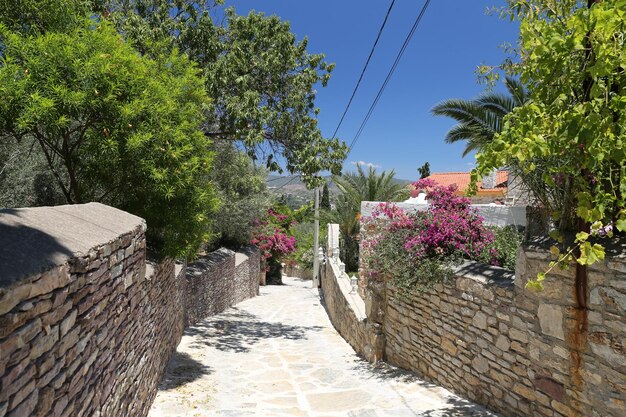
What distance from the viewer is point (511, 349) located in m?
4.36

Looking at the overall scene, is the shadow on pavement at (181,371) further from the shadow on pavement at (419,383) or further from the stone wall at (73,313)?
the shadow on pavement at (419,383)

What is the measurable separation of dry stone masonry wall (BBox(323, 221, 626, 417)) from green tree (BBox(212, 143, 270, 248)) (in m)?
8.83

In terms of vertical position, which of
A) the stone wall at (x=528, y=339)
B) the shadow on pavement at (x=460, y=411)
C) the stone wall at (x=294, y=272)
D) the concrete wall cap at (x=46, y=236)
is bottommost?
the stone wall at (x=294, y=272)

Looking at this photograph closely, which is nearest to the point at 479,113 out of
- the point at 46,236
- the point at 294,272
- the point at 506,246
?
the point at 506,246

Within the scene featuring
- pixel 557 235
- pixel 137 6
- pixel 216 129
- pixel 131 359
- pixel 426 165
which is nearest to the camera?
Answer: pixel 557 235

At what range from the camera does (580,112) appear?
2.91 metres

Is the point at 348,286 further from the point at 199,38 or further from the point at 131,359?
the point at 131,359

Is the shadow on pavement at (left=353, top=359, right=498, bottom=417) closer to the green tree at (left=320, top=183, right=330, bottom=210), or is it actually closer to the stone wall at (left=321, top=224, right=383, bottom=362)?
the stone wall at (left=321, top=224, right=383, bottom=362)

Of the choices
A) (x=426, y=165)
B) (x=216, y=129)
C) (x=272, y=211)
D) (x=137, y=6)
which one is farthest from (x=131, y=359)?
(x=426, y=165)

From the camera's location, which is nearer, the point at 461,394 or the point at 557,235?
the point at 557,235

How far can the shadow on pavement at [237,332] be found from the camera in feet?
30.2

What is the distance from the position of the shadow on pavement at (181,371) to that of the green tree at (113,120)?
185 cm

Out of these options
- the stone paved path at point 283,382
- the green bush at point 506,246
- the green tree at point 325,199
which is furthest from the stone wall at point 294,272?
the green bush at point 506,246

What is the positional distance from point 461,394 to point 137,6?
9.55 meters
